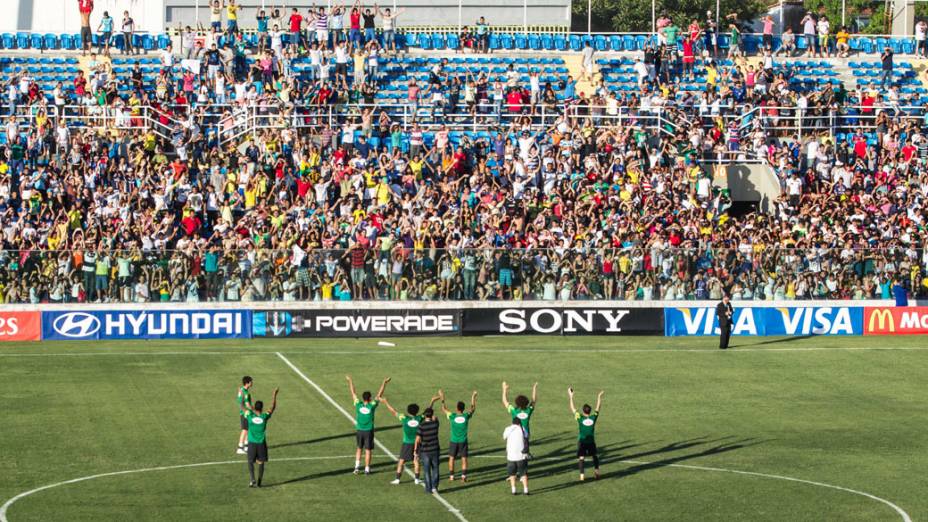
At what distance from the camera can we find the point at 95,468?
26.9 metres

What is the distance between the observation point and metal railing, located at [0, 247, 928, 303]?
144ft

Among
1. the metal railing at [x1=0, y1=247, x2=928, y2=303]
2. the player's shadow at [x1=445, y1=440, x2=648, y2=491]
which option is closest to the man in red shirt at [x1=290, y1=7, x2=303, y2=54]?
the metal railing at [x1=0, y1=247, x2=928, y2=303]

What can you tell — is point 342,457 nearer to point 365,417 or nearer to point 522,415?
point 365,417

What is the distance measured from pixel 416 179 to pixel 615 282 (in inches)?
Result: 337

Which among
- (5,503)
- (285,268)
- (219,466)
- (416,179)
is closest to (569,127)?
(416,179)

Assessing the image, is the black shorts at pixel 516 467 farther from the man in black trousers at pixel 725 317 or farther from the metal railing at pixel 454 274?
the metal railing at pixel 454 274

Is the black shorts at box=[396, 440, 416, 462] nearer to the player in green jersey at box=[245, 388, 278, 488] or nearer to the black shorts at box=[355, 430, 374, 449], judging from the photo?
the black shorts at box=[355, 430, 374, 449]

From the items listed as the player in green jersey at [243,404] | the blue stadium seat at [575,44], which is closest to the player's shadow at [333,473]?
the player in green jersey at [243,404]

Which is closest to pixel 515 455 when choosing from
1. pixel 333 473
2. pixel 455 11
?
pixel 333 473

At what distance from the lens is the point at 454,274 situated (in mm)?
44906

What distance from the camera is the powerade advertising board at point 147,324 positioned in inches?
1740

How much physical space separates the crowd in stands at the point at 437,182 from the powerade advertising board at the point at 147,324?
58cm

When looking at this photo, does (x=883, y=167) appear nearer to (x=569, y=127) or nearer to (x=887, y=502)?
(x=569, y=127)

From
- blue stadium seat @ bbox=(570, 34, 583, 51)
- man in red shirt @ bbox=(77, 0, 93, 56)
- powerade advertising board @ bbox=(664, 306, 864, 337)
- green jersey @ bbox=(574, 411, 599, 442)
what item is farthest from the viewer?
blue stadium seat @ bbox=(570, 34, 583, 51)
